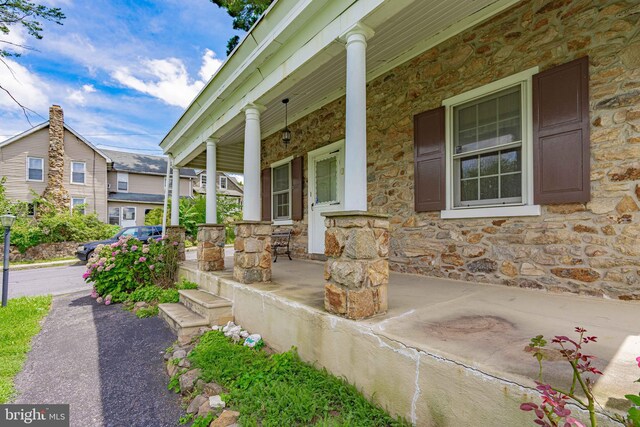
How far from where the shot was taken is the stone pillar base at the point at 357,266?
Result: 2.06 meters

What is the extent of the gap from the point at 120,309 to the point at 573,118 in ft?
20.0

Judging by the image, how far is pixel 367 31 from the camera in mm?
2441

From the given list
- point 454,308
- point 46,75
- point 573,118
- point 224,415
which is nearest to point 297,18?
point 573,118

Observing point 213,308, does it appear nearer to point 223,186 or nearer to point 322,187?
→ point 322,187

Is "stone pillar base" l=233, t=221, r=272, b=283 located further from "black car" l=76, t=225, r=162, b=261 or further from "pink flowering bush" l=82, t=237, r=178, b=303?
"black car" l=76, t=225, r=162, b=261

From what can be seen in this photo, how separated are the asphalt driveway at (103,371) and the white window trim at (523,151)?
10.6ft

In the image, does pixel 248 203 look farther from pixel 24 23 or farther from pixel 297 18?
pixel 24 23

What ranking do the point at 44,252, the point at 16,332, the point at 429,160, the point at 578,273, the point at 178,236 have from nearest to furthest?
the point at 578,273 → the point at 429,160 → the point at 16,332 → the point at 178,236 → the point at 44,252

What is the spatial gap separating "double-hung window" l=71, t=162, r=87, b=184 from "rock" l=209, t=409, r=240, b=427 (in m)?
18.2

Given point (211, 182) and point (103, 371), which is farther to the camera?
point (211, 182)

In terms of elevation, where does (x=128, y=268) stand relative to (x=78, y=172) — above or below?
below

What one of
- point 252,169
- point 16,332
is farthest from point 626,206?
point 16,332

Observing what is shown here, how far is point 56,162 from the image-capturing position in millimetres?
14305

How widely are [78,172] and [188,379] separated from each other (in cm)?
1779
